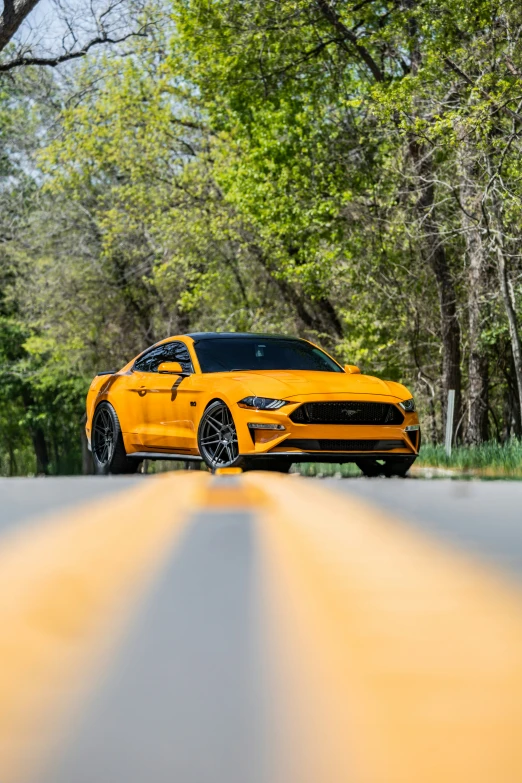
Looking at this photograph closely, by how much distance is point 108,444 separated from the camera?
1286 centimetres

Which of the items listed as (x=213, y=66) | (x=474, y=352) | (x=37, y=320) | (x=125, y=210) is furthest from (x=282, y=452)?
(x=37, y=320)

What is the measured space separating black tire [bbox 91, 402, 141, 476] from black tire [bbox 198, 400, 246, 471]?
6.03ft

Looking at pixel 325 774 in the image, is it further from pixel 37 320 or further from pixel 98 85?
pixel 37 320

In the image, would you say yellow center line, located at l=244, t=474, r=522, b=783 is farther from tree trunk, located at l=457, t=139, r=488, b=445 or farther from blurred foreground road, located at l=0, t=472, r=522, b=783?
tree trunk, located at l=457, t=139, r=488, b=445

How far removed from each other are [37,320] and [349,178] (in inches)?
778

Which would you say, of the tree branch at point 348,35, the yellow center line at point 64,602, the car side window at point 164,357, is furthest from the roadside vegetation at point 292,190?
the yellow center line at point 64,602

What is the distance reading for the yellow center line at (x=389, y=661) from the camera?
255cm

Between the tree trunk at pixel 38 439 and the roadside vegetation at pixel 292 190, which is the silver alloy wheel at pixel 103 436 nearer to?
the roadside vegetation at pixel 292 190

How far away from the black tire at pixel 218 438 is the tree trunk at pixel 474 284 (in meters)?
8.91

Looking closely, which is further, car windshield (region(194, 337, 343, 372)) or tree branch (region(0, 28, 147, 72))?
tree branch (region(0, 28, 147, 72))

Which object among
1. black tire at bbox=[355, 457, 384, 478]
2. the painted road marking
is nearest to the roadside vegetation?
black tire at bbox=[355, 457, 384, 478]

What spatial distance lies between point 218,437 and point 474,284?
1255 cm

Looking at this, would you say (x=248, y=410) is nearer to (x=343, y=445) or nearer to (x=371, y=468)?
(x=343, y=445)

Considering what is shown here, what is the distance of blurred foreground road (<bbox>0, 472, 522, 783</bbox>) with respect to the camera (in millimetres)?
2564
